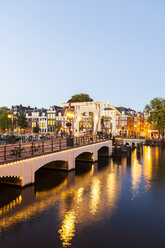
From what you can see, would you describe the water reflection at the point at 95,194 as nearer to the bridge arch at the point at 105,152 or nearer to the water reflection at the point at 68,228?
the water reflection at the point at 68,228

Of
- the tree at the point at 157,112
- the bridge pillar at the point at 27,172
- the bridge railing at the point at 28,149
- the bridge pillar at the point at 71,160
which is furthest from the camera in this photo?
the tree at the point at 157,112

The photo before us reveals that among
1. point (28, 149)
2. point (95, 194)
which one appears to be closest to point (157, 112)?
point (28, 149)

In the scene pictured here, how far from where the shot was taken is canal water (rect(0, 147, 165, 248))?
9258 millimetres

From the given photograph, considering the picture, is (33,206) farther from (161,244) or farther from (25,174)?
(161,244)

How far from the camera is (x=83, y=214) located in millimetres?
11891

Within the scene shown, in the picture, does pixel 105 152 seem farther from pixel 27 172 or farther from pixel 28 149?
pixel 27 172

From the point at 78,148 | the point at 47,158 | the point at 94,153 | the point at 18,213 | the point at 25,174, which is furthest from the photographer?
the point at 94,153

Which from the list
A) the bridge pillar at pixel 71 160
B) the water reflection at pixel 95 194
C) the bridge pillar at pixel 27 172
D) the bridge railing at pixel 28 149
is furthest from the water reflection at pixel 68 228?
the bridge pillar at pixel 71 160

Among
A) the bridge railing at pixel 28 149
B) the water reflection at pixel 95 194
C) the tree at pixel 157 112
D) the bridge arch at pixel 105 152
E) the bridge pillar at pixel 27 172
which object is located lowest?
the water reflection at pixel 95 194

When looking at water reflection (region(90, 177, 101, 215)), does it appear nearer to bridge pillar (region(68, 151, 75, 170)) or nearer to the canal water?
the canal water

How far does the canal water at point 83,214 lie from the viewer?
926cm

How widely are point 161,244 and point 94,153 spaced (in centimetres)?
2040

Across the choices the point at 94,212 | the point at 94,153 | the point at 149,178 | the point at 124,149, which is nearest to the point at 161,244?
the point at 94,212

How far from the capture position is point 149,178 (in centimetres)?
2152
